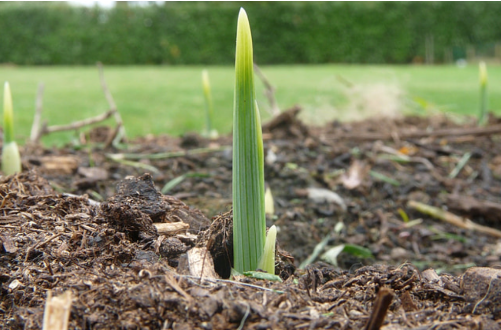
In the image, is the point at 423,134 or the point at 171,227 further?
the point at 423,134

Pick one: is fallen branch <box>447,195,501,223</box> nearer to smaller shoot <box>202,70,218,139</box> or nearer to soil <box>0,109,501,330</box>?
soil <box>0,109,501,330</box>

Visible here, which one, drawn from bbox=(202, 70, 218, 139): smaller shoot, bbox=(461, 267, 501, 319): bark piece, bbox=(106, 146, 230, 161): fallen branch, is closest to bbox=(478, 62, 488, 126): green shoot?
bbox=(202, 70, 218, 139): smaller shoot

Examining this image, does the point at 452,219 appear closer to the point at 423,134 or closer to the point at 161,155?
the point at 423,134

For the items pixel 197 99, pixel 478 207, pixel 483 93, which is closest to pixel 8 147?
pixel 478 207

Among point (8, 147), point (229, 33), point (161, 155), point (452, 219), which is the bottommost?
point (452, 219)

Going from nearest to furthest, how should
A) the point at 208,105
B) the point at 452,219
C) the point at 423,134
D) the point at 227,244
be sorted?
the point at 227,244 → the point at 452,219 → the point at 208,105 → the point at 423,134

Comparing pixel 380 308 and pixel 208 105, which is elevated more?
pixel 208 105

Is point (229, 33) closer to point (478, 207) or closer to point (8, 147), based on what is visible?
point (478, 207)

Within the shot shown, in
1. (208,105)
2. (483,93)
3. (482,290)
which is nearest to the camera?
(482,290)
